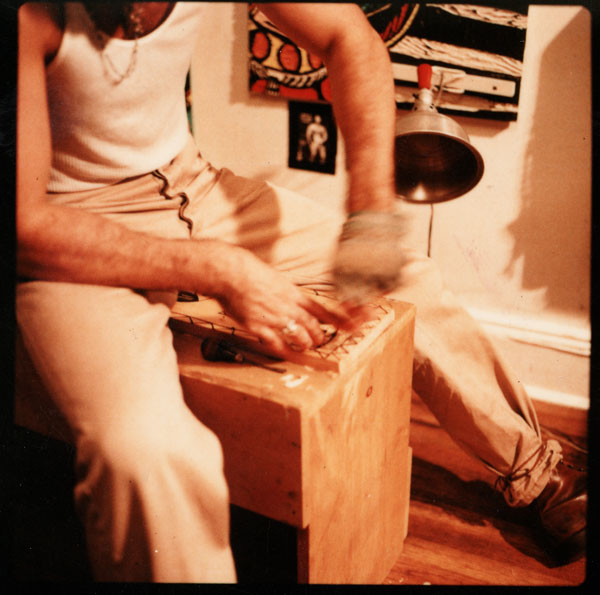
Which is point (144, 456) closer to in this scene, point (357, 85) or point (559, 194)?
point (357, 85)

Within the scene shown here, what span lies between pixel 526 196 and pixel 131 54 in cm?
80

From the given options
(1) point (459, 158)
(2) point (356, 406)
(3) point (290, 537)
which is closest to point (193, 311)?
(2) point (356, 406)

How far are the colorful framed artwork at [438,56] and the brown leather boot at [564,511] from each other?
679 millimetres

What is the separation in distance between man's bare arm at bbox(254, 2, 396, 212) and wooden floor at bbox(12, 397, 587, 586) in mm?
538

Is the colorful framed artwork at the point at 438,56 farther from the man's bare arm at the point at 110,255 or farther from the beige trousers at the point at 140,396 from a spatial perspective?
the man's bare arm at the point at 110,255

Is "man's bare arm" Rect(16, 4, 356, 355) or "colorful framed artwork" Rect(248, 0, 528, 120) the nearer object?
"man's bare arm" Rect(16, 4, 356, 355)

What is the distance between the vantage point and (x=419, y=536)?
3.22ft

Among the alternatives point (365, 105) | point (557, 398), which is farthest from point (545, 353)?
point (365, 105)

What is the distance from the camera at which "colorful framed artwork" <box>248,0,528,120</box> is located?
85 cm

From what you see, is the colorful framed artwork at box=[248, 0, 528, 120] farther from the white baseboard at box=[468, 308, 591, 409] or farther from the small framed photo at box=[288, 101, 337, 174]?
the white baseboard at box=[468, 308, 591, 409]

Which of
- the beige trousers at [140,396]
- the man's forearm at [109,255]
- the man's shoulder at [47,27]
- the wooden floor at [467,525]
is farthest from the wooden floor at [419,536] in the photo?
the man's shoulder at [47,27]

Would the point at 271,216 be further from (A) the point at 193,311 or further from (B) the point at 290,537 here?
(B) the point at 290,537

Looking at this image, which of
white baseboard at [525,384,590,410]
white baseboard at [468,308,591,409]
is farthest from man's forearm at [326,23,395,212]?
white baseboard at [525,384,590,410]

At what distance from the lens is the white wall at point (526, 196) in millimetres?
971
